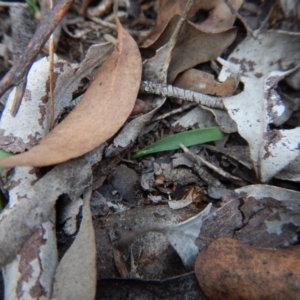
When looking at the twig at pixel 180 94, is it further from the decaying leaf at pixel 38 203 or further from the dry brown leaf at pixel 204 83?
the decaying leaf at pixel 38 203

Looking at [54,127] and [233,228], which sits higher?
[54,127]

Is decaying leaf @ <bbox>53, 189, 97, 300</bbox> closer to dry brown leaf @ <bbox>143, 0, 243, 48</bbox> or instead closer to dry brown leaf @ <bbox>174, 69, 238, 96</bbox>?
dry brown leaf @ <bbox>174, 69, 238, 96</bbox>

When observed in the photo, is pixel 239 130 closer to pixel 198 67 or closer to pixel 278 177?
pixel 278 177

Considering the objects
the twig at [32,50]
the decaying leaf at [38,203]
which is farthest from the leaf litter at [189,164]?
the twig at [32,50]

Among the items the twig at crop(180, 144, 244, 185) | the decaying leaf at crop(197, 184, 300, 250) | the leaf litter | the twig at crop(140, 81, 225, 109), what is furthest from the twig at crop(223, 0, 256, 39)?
the decaying leaf at crop(197, 184, 300, 250)

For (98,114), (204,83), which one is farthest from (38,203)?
(204,83)

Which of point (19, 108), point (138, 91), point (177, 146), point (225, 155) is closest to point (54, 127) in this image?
point (19, 108)
